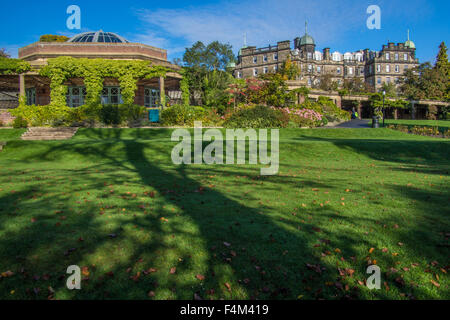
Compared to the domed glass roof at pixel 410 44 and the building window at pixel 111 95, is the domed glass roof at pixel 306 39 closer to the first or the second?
the domed glass roof at pixel 410 44

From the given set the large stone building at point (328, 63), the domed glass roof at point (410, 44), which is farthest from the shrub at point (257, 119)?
the domed glass roof at point (410, 44)

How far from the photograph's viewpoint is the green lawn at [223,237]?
292cm

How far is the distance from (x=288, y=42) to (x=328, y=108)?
46.7 meters

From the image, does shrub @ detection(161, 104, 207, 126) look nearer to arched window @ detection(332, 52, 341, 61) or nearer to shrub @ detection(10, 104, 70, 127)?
shrub @ detection(10, 104, 70, 127)

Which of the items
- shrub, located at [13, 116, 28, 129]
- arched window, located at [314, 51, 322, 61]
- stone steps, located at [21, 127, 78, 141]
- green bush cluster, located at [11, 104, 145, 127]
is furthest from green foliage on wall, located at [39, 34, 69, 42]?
arched window, located at [314, 51, 322, 61]

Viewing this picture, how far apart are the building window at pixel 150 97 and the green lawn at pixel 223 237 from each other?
24.2 metres

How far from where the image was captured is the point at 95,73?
86.1ft

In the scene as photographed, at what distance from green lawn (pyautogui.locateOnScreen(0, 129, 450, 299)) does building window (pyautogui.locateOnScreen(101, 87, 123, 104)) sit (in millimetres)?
22593

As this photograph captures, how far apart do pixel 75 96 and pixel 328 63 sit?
7632 cm

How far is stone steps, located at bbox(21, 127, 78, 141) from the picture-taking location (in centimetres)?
1803

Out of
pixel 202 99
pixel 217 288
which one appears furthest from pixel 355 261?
pixel 202 99

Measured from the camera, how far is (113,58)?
2859 cm
